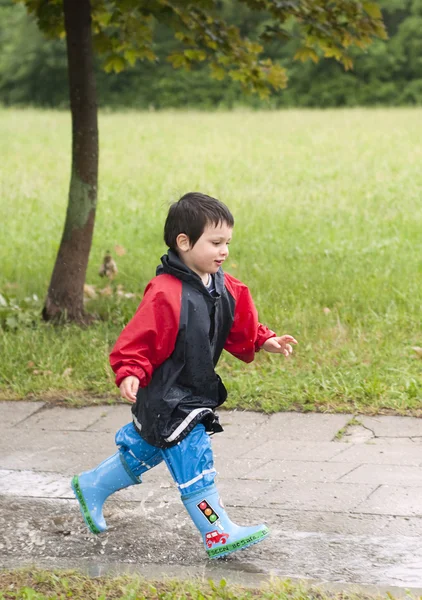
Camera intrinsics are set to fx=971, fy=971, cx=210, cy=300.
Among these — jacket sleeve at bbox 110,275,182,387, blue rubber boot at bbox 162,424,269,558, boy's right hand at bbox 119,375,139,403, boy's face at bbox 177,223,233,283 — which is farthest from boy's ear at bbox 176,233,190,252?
blue rubber boot at bbox 162,424,269,558

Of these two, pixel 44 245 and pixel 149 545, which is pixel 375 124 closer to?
pixel 44 245

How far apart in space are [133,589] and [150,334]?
860 millimetres

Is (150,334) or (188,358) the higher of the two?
(150,334)

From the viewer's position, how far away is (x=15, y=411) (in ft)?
17.6

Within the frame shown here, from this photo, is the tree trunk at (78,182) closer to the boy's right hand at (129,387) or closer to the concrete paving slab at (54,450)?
the concrete paving slab at (54,450)

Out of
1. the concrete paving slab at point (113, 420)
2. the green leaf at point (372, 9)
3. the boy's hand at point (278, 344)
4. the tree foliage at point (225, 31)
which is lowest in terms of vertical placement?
the concrete paving slab at point (113, 420)

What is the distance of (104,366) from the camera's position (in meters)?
5.88

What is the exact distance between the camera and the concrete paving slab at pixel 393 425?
4676 mm

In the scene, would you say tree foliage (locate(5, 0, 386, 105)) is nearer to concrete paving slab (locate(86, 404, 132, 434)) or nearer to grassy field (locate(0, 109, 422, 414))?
grassy field (locate(0, 109, 422, 414))

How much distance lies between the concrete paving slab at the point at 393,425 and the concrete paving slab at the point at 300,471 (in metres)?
0.48

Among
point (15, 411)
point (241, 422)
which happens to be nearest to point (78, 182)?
point (15, 411)

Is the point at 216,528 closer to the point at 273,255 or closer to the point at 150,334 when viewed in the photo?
the point at 150,334

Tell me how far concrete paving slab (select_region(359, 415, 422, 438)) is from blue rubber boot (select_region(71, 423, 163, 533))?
1.41 metres

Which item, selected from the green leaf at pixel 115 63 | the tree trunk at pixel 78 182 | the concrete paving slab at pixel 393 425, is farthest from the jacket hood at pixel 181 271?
the green leaf at pixel 115 63
